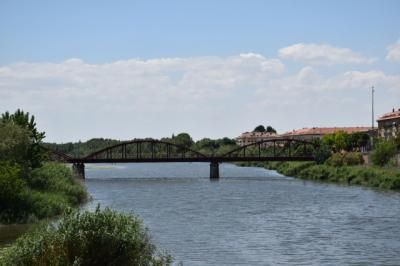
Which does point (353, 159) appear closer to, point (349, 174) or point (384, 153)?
point (384, 153)

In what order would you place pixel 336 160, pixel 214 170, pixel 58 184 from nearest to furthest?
pixel 58 184
pixel 336 160
pixel 214 170

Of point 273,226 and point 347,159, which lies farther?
point 347,159

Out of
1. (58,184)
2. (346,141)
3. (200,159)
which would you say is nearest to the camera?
(58,184)

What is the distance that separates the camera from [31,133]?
48.9m

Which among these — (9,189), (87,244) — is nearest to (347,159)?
(9,189)

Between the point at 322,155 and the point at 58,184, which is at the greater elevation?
the point at 322,155

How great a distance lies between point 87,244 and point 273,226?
23.0m

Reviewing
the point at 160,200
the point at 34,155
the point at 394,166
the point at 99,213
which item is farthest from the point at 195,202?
the point at 99,213

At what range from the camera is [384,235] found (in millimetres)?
33844

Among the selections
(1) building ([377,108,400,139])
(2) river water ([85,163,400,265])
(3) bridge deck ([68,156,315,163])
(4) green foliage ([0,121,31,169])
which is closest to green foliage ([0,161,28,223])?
(4) green foliage ([0,121,31,169])

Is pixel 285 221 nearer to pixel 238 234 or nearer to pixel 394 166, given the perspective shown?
pixel 238 234

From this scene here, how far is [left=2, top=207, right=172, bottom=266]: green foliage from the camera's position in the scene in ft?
51.5

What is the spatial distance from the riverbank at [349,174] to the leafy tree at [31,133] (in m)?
34.6

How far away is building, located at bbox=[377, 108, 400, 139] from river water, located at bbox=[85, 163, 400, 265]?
253ft
